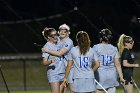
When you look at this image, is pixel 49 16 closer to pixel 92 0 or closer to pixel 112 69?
pixel 92 0

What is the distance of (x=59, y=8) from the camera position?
1777 inches

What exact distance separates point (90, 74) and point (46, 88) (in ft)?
42.0

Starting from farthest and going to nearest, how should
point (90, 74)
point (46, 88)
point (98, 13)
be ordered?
point (98, 13), point (46, 88), point (90, 74)

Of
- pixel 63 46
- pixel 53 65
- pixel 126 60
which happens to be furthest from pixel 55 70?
pixel 126 60

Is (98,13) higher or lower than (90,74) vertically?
higher

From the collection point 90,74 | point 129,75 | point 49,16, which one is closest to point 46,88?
point 129,75

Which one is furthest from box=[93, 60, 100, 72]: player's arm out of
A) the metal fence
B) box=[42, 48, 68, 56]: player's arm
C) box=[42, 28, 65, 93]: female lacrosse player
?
the metal fence

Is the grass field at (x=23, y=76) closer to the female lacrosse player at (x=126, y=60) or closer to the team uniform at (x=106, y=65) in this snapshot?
the female lacrosse player at (x=126, y=60)

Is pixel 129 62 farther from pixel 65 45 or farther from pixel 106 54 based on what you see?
pixel 65 45

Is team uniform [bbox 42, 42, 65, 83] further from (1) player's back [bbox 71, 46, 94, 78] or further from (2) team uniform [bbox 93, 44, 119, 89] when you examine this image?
(1) player's back [bbox 71, 46, 94, 78]

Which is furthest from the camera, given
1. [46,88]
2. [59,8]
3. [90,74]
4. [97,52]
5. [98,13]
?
[59,8]

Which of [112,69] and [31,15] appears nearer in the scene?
[112,69]

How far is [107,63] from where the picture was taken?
48.5 ft

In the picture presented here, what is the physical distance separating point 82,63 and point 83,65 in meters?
0.04
